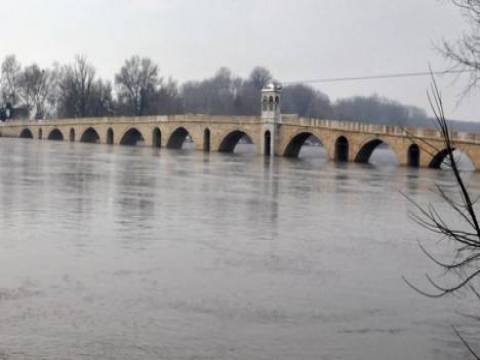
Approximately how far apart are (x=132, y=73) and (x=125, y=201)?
79392 mm

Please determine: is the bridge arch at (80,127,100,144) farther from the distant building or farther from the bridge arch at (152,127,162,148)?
the distant building

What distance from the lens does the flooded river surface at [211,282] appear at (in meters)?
7.88

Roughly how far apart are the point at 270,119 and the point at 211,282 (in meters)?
46.1

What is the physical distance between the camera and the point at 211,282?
10.4 m

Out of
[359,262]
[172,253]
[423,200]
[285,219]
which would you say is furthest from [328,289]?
[423,200]

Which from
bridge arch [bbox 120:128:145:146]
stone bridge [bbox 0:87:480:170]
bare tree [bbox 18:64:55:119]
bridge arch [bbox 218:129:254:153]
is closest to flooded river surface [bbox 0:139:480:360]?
stone bridge [bbox 0:87:480:170]

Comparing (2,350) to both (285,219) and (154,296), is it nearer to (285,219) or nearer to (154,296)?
(154,296)

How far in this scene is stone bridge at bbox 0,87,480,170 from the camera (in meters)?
45.3

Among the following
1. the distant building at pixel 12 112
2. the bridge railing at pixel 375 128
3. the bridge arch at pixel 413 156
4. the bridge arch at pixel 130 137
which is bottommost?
the bridge arch at pixel 413 156

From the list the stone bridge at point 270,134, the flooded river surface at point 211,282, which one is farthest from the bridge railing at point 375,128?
the flooded river surface at point 211,282

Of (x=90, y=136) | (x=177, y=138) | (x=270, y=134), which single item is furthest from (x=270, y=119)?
(x=90, y=136)

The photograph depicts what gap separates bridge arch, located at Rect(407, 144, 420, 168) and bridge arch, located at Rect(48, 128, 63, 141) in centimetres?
4984

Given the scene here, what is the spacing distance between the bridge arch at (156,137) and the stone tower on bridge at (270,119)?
15.7m

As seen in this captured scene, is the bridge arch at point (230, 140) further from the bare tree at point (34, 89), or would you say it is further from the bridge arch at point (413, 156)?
the bare tree at point (34, 89)
